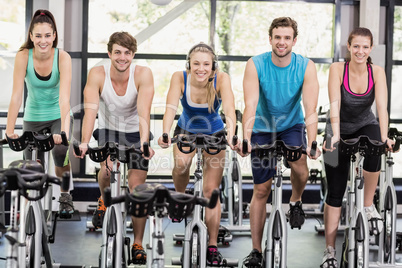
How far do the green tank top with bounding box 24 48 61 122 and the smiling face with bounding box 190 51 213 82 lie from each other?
3.32 ft

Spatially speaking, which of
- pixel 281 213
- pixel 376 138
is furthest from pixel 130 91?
pixel 376 138

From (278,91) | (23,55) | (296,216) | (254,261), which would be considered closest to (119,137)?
(23,55)

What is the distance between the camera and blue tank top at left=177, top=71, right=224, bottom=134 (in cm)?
420

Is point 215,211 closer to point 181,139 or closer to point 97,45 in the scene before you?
point 181,139

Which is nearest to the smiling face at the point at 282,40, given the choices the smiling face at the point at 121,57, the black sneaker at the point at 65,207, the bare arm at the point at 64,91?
the smiling face at the point at 121,57

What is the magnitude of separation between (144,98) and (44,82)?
0.78 m

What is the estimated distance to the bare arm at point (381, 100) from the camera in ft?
13.2

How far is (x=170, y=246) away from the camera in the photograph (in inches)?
204

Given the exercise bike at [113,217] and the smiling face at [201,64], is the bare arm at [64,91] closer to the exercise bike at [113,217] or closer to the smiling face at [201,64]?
the exercise bike at [113,217]

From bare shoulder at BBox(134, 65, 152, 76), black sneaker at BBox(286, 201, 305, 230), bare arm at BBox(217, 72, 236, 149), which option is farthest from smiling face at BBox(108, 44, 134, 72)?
black sneaker at BBox(286, 201, 305, 230)

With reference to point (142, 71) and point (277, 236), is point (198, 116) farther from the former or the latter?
point (277, 236)

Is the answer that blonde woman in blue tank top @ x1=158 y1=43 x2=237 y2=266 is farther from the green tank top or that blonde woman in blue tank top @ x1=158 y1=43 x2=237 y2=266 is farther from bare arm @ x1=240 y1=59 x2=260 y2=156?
the green tank top

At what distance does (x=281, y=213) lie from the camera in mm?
3816

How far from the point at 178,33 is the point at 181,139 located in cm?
353
